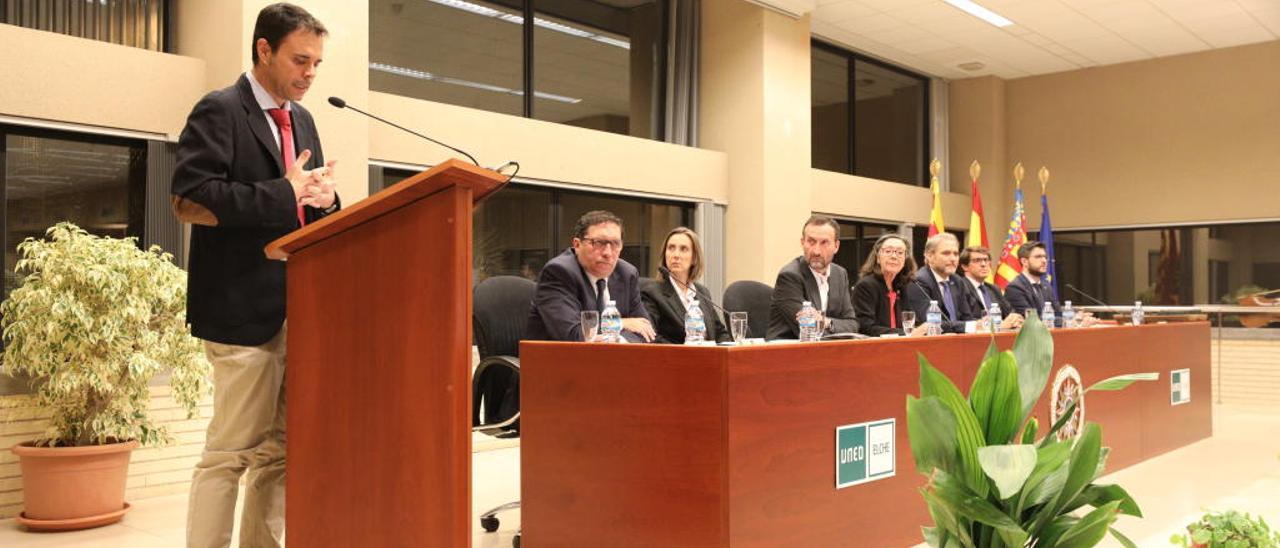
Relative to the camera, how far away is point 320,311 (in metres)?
1.81

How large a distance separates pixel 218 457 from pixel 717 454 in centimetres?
112

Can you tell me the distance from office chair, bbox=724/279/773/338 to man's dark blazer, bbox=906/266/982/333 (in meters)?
0.69

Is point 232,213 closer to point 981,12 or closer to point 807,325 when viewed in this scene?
point 807,325

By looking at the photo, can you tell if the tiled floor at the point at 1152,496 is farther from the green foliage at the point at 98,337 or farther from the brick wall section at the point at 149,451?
the green foliage at the point at 98,337

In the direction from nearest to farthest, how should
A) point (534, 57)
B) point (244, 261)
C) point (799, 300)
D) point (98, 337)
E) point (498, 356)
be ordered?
1. point (244, 261)
2. point (498, 356)
3. point (98, 337)
4. point (799, 300)
5. point (534, 57)

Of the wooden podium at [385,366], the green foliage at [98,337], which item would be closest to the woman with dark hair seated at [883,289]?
the green foliage at [98,337]

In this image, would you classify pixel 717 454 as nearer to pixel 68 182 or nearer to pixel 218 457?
pixel 218 457

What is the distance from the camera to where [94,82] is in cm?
438

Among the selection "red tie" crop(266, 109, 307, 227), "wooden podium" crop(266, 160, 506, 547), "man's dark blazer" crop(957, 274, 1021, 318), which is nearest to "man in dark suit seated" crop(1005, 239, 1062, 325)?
"man's dark blazer" crop(957, 274, 1021, 318)

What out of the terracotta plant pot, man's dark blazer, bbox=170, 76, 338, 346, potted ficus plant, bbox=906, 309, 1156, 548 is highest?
man's dark blazer, bbox=170, 76, 338, 346

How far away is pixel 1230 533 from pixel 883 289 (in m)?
3.17

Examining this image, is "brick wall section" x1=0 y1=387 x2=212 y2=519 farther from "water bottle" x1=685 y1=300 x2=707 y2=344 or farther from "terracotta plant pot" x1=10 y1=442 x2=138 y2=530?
"water bottle" x1=685 y1=300 x2=707 y2=344

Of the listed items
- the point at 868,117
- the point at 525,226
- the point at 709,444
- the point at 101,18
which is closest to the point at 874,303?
the point at 709,444

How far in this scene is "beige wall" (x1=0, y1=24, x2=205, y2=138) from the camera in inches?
162
